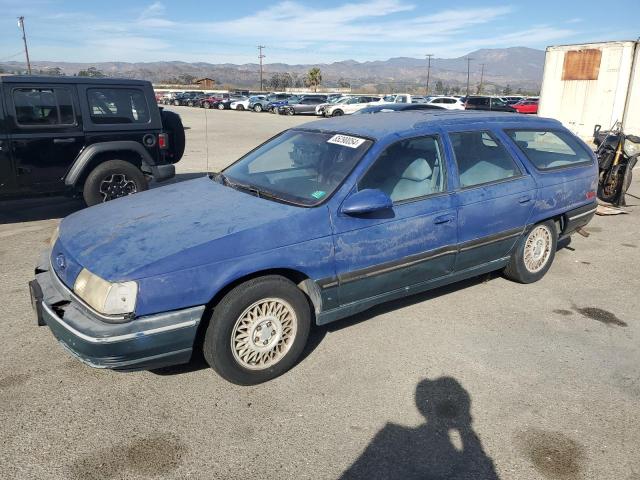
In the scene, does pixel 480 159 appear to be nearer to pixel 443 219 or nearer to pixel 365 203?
pixel 443 219

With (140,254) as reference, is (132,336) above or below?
below

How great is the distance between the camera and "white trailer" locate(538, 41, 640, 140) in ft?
45.9

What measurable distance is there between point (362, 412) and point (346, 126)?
2284 millimetres

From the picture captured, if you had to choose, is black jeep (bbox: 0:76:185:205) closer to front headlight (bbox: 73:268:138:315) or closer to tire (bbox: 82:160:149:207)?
tire (bbox: 82:160:149:207)

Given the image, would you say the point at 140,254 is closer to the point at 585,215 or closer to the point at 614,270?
the point at 585,215

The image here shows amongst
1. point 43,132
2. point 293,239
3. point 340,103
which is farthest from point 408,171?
point 340,103

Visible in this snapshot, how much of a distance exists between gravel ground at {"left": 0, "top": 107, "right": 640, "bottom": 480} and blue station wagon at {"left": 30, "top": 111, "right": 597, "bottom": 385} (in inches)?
13.4

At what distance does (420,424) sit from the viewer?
2859 millimetres

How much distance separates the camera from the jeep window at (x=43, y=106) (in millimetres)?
6340

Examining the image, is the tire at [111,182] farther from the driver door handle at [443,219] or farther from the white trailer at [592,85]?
the white trailer at [592,85]

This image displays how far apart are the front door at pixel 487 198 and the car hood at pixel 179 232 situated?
136cm

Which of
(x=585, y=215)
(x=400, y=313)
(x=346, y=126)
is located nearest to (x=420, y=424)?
(x=400, y=313)

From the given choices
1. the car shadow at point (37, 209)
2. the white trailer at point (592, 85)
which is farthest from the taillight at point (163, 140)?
the white trailer at point (592, 85)

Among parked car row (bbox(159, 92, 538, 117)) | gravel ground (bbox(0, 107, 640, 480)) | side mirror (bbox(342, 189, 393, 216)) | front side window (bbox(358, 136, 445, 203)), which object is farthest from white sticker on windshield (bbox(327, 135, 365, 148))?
parked car row (bbox(159, 92, 538, 117))
